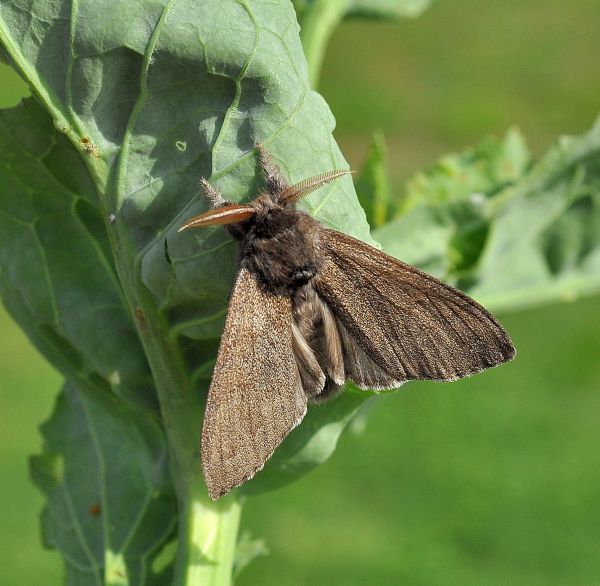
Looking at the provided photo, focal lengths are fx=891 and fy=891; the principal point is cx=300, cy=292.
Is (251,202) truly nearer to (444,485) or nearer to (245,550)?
(245,550)

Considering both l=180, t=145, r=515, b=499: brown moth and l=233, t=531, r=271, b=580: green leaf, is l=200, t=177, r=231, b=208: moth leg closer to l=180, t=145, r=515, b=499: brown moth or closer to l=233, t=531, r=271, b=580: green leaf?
l=180, t=145, r=515, b=499: brown moth

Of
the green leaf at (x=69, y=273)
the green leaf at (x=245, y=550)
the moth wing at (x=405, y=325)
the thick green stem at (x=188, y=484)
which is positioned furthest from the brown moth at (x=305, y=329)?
the green leaf at (x=245, y=550)

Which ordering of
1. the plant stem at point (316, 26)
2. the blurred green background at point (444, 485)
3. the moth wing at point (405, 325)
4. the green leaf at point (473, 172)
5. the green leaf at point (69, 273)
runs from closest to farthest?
the moth wing at point (405, 325)
the green leaf at point (69, 273)
the plant stem at point (316, 26)
the green leaf at point (473, 172)
the blurred green background at point (444, 485)

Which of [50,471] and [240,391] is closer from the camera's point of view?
[240,391]

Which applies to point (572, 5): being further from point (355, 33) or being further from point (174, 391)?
point (174, 391)

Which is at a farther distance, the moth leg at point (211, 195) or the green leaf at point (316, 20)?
the green leaf at point (316, 20)

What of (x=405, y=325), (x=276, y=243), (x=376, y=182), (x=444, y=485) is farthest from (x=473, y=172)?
(x=444, y=485)

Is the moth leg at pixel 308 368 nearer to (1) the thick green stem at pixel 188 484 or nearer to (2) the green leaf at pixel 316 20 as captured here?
(1) the thick green stem at pixel 188 484

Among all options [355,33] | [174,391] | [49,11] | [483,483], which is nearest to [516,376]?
[483,483]
